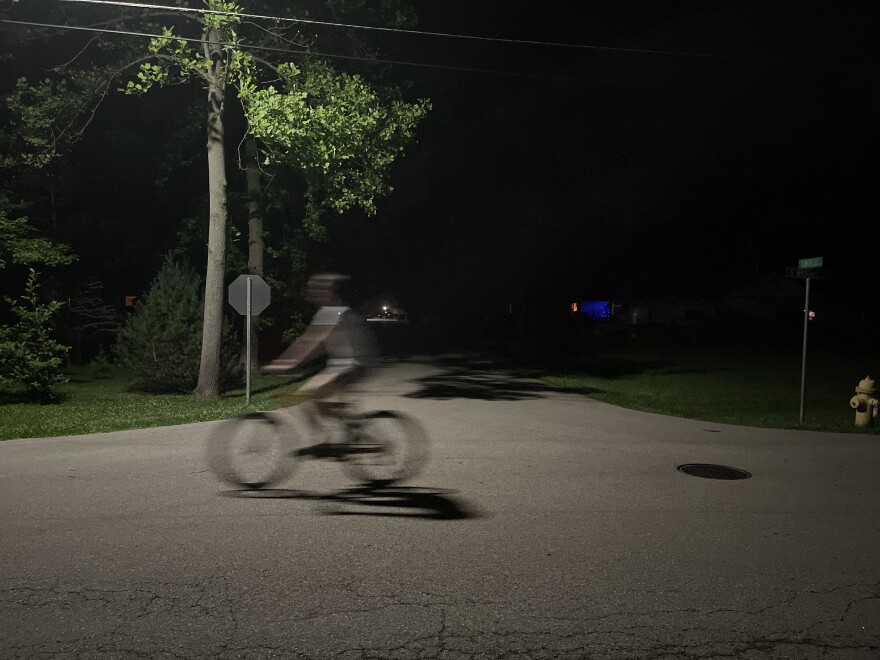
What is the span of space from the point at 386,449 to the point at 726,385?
47.7 feet

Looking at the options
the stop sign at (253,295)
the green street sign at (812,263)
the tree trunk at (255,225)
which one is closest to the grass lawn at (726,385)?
the green street sign at (812,263)

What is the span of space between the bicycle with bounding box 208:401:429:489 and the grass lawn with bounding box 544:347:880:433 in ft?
21.2

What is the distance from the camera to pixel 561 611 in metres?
4.32

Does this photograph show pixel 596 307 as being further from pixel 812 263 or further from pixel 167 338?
pixel 812 263

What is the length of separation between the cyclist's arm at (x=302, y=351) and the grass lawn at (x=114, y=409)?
6.19 m

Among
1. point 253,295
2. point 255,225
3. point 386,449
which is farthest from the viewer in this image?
point 255,225

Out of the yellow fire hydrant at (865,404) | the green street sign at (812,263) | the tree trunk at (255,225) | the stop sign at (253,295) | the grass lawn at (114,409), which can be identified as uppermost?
the tree trunk at (255,225)

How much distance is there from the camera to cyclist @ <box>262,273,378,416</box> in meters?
19.2

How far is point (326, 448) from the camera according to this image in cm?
967

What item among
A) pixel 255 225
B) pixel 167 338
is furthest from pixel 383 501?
pixel 255 225

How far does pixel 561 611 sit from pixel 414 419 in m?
8.22

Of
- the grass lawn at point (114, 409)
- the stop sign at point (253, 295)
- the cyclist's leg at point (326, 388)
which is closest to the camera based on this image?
the grass lawn at point (114, 409)

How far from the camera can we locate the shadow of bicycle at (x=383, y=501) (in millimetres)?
6422

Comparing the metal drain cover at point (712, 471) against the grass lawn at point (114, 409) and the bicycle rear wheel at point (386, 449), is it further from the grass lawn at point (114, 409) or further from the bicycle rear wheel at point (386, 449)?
the grass lawn at point (114, 409)
